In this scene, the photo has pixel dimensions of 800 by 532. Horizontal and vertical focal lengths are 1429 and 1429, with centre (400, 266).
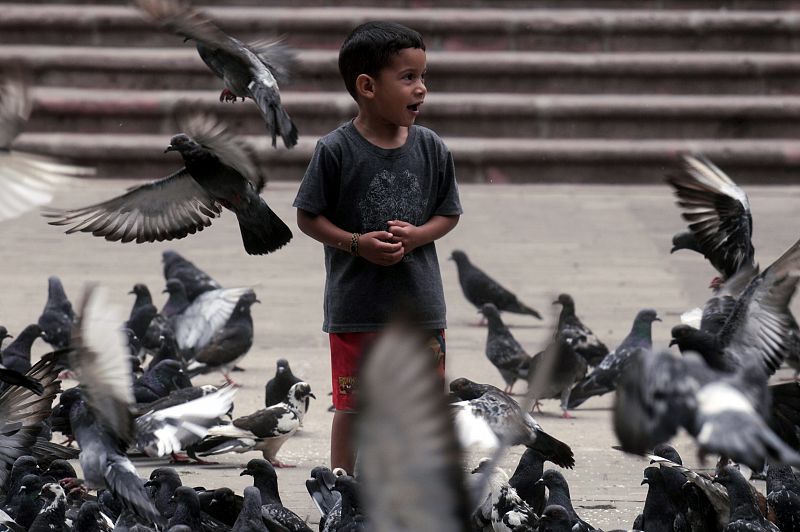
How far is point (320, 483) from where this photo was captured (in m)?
5.22

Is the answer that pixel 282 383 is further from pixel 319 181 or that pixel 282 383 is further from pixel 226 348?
pixel 319 181

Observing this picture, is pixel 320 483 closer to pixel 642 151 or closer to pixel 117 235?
pixel 117 235

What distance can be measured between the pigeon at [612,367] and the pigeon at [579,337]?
10.3 inches

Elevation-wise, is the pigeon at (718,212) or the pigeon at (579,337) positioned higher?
the pigeon at (718,212)

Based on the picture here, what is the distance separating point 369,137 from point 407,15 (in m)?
11.4

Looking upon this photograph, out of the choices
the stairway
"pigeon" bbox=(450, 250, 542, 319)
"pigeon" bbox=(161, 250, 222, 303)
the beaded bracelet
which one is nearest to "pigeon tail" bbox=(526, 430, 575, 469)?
the beaded bracelet

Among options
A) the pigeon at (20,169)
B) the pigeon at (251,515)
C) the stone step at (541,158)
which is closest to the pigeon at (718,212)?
the pigeon at (251,515)

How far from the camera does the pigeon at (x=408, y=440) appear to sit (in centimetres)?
244

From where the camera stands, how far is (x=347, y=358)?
16.6ft

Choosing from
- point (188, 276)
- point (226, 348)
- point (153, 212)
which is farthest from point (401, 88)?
point (188, 276)

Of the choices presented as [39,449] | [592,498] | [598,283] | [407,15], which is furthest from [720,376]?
[407,15]

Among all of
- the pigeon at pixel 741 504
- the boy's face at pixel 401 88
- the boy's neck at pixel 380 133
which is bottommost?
the pigeon at pixel 741 504

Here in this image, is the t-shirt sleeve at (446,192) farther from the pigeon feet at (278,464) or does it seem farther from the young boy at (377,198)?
the pigeon feet at (278,464)

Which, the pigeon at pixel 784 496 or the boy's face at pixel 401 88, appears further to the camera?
the pigeon at pixel 784 496
